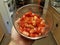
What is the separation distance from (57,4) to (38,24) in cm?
110

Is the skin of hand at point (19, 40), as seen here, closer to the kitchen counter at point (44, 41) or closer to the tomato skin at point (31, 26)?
the tomato skin at point (31, 26)

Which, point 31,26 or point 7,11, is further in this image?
point 7,11

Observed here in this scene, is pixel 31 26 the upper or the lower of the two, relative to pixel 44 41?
upper

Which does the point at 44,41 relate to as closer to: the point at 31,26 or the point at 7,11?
the point at 7,11

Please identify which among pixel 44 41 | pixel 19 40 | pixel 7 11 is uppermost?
pixel 19 40

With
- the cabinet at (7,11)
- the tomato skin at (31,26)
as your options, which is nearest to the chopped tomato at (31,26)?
the tomato skin at (31,26)

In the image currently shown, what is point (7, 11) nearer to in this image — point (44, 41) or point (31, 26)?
point (44, 41)

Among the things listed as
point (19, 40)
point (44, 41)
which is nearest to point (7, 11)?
point (44, 41)

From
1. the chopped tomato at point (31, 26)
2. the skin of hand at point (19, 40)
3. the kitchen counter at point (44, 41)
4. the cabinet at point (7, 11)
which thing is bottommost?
the kitchen counter at point (44, 41)

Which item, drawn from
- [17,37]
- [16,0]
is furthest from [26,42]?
[16,0]

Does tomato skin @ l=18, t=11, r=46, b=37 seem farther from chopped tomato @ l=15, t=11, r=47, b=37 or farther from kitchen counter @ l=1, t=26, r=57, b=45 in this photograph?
kitchen counter @ l=1, t=26, r=57, b=45

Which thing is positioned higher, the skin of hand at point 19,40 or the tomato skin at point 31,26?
the tomato skin at point 31,26

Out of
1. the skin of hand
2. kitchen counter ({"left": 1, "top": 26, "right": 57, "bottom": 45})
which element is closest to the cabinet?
kitchen counter ({"left": 1, "top": 26, "right": 57, "bottom": 45})

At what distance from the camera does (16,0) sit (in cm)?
215
